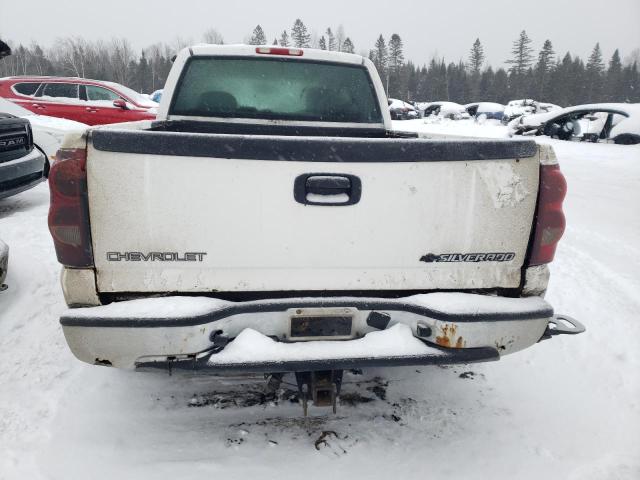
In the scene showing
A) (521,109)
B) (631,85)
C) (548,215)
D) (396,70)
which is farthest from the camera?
(396,70)

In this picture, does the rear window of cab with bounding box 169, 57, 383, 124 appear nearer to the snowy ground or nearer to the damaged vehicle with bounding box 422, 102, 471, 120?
the snowy ground

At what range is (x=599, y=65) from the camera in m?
83.4

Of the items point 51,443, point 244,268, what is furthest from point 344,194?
point 51,443

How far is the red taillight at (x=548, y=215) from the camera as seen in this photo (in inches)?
84.4

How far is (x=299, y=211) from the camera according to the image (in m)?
1.98

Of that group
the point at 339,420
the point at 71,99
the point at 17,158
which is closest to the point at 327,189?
the point at 339,420

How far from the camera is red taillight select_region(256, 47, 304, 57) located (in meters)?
3.78

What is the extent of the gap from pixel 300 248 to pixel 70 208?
100 centimetres

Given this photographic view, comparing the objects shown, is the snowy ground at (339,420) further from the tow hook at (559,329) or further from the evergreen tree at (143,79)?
the evergreen tree at (143,79)

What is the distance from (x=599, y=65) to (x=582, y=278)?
324 ft

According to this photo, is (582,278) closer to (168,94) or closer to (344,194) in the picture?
(344,194)

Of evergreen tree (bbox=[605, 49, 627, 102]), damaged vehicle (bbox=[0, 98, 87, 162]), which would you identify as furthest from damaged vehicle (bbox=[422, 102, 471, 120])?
evergreen tree (bbox=[605, 49, 627, 102])

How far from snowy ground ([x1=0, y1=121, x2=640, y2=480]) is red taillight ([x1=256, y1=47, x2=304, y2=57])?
267 cm

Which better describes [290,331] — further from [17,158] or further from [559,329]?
[17,158]
